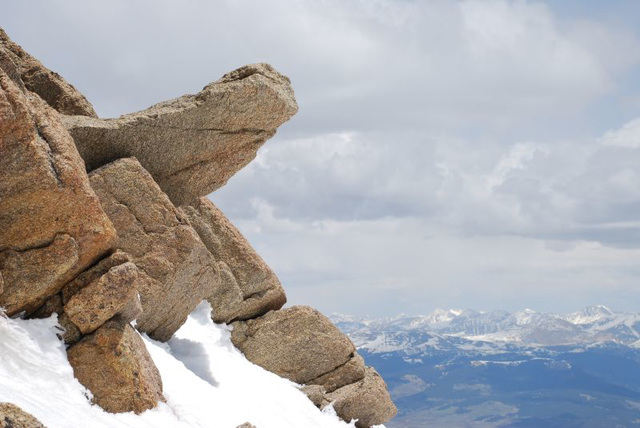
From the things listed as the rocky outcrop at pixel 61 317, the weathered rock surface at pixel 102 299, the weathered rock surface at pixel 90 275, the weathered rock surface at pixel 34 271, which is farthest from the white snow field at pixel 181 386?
the weathered rock surface at pixel 90 275

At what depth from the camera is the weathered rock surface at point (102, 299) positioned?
24797 millimetres

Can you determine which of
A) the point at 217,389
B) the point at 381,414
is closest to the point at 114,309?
the point at 217,389

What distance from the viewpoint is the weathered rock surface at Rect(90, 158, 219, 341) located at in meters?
30.9

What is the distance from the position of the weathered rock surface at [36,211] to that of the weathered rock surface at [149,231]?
5261 mm

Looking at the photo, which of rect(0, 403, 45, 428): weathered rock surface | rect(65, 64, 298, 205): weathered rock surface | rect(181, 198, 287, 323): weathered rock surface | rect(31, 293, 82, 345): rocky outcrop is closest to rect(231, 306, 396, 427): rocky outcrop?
rect(181, 198, 287, 323): weathered rock surface

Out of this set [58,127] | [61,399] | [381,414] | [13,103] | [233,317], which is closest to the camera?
[61,399]

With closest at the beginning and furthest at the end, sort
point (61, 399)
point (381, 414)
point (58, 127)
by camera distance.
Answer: point (61, 399)
point (58, 127)
point (381, 414)

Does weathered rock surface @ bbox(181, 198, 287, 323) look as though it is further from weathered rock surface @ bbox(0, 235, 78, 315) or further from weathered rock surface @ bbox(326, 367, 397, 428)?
weathered rock surface @ bbox(0, 235, 78, 315)

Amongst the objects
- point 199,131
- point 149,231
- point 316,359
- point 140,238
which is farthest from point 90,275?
point 316,359

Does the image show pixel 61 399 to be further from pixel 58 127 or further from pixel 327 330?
pixel 327 330

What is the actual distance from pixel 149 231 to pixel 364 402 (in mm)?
20803

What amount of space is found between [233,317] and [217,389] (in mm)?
9976

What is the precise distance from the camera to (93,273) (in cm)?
2542

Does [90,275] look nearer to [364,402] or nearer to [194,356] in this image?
[194,356]
